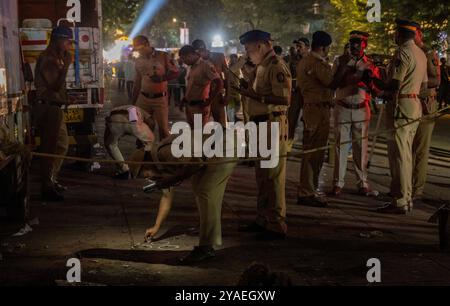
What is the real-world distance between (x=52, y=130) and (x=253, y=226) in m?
3.07

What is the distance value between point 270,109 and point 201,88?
380 cm

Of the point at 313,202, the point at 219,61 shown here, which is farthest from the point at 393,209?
the point at 219,61

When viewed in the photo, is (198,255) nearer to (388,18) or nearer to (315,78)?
(315,78)

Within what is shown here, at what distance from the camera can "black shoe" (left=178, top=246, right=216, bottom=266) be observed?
22.0 feet

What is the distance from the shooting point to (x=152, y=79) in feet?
39.1

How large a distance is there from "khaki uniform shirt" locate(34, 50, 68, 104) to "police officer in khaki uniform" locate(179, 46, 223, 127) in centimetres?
238

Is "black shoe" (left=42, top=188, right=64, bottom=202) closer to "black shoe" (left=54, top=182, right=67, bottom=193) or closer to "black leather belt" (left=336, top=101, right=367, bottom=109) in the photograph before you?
"black shoe" (left=54, top=182, right=67, bottom=193)

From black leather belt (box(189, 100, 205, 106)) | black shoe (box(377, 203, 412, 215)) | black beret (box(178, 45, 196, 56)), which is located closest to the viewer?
black shoe (box(377, 203, 412, 215))

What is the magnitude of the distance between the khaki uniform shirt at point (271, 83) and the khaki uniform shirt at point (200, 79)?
131 inches

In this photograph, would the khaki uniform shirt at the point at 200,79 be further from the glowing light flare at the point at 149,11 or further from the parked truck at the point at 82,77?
the glowing light flare at the point at 149,11

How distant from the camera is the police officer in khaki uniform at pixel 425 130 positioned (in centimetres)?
1002

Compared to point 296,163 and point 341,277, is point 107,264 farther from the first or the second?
point 296,163

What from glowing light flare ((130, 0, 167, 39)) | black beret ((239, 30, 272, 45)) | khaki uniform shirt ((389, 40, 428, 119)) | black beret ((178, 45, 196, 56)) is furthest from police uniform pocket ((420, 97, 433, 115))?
glowing light flare ((130, 0, 167, 39))
